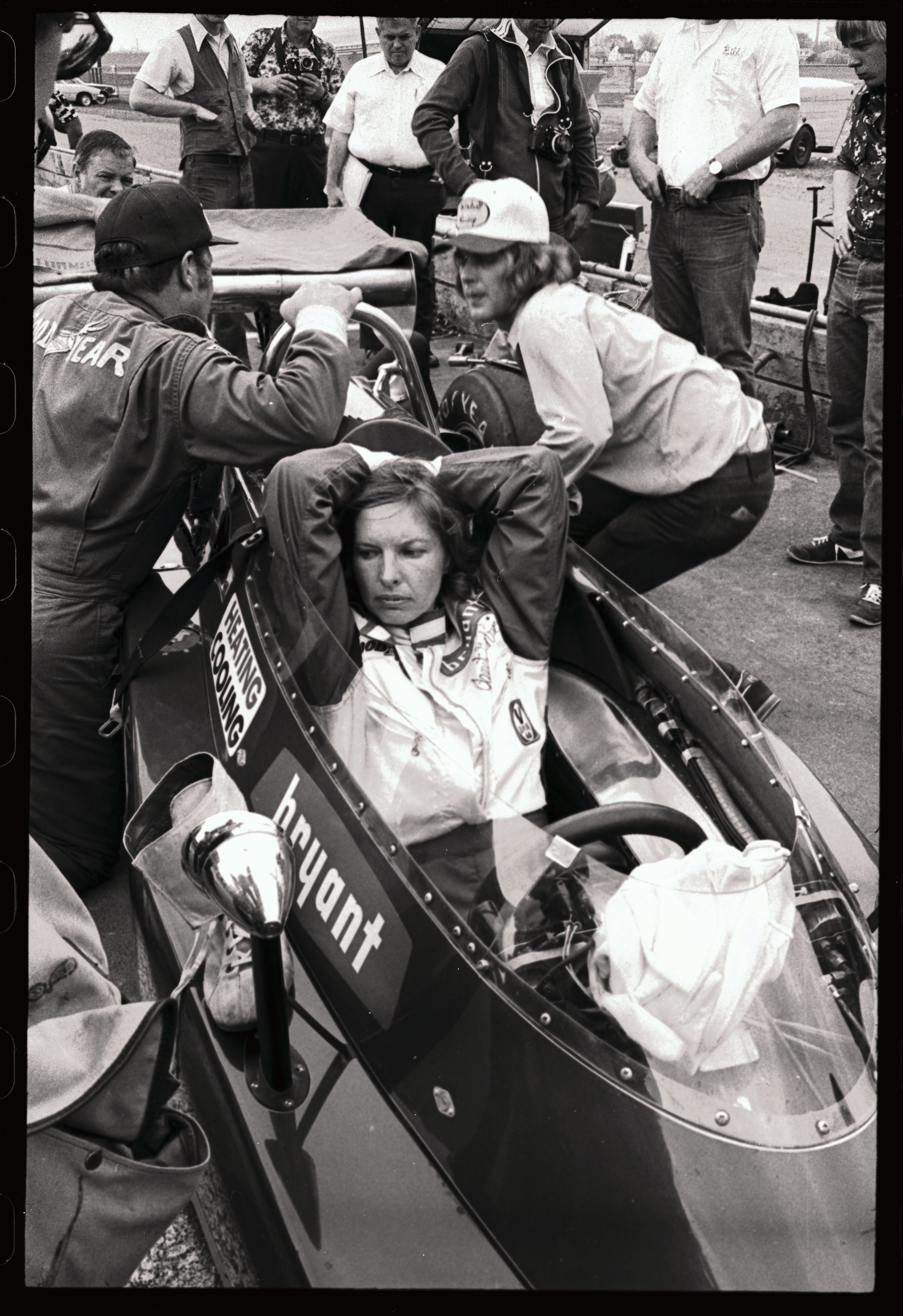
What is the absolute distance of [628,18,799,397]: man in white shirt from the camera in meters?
4.54

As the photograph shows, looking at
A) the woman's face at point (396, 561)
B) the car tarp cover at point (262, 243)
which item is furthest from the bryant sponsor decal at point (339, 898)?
the car tarp cover at point (262, 243)

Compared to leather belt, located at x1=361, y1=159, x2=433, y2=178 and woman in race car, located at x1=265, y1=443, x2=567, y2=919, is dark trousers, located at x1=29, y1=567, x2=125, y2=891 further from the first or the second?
leather belt, located at x1=361, y1=159, x2=433, y2=178

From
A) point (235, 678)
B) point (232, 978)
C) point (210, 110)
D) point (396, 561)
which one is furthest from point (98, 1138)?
point (210, 110)

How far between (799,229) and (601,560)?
5459mm

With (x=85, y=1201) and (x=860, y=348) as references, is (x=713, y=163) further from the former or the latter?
(x=85, y=1201)

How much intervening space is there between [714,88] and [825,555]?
5.86 ft

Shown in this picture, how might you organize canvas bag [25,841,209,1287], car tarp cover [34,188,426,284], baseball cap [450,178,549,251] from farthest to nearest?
car tarp cover [34,188,426,284] < baseball cap [450,178,549,251] < canvas bag [25,841,209,1287]

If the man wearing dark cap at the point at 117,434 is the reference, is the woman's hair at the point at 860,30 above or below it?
above

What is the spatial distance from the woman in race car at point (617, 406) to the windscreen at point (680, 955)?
67.7 inches

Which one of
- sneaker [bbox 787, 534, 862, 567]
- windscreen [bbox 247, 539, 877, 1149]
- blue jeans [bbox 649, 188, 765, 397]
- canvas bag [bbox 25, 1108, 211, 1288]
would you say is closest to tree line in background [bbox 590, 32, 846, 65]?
blue jeans [bbox 649, 188, 765, 397]

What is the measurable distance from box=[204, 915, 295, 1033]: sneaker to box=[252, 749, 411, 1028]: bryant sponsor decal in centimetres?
9

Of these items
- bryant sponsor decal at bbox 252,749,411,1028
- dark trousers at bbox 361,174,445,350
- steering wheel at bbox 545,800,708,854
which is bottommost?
bryant sponsor decal at bbox 252,749,411,1028

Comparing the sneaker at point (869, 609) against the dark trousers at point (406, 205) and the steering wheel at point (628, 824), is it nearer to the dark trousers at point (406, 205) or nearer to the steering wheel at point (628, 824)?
the steering wheel at point (628, 824)

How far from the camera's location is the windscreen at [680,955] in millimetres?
1745
